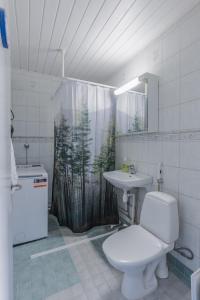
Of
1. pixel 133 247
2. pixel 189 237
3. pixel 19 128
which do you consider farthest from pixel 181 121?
pixel 19 128

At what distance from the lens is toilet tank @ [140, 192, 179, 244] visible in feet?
4.52

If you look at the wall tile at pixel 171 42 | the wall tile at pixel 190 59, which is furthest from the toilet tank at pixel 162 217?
the wall tile at pixel 171 42

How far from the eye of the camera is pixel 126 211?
2.29m

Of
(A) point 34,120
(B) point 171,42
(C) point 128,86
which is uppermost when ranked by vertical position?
(B) point 171,42

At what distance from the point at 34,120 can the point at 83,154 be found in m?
1.22

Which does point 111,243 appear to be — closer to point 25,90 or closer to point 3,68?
point 3,68

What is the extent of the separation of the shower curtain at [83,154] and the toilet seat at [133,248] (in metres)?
0.80

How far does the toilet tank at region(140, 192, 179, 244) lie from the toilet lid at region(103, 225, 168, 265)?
0.19 ft

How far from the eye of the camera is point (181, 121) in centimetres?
155

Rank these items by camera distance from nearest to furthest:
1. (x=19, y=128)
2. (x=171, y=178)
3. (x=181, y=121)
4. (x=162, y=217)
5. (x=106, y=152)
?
(x=162, y=217)
(x=181, y=121)
(x=171, y=178)
(x=106, y=152)
(x=19, y=128)

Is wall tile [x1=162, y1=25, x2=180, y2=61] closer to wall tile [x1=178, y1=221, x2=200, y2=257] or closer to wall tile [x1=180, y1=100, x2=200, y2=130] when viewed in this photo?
wall tile [x1=180, y1=100, x2=200, y2=130]

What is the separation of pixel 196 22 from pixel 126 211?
215 cm

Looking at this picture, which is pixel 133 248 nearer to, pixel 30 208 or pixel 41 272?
pixel 41 272

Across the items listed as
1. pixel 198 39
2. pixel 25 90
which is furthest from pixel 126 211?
pixel 25 90
